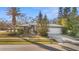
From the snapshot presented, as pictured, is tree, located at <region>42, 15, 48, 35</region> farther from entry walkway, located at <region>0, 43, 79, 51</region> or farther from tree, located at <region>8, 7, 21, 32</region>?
tree, located at <region>8, 7, 21, 32</region>

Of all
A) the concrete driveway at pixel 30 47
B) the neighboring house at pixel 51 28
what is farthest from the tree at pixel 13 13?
the concrete driveway at pixel 30 47

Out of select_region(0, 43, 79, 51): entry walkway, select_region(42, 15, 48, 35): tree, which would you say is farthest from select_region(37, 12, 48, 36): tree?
select_region(0, 43, 79, 51): entry walkway

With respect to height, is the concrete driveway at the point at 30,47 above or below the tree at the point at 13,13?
below

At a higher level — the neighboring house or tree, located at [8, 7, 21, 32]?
tree, located at [8, 7, 21, 32]

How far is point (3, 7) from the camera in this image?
1565 millimetres

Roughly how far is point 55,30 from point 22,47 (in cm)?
37

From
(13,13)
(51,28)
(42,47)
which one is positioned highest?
(13,13)

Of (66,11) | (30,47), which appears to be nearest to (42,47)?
(30,47)

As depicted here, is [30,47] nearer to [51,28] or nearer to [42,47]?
[42,47]

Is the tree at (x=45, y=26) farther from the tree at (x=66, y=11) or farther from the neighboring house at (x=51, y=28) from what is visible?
the tree at (x=66, y=11)

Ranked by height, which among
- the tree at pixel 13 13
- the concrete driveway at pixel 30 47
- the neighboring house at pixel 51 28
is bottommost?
the concrete driveway at pixel 30 47

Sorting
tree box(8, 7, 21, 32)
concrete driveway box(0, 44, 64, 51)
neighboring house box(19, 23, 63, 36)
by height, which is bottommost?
concrete driveway box(0, 44, 64, 51)
